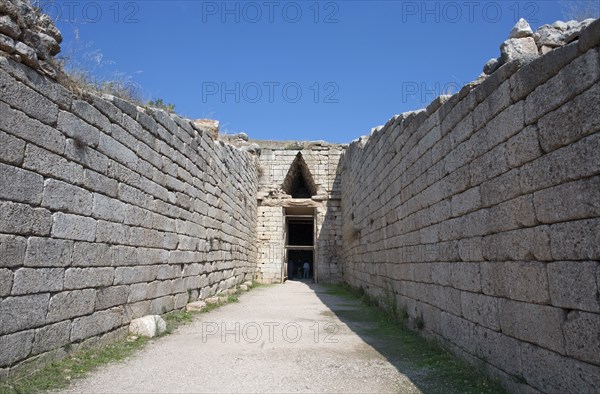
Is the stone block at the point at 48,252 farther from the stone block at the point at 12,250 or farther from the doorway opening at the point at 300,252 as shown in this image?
the doorway opening at the point at 300,252

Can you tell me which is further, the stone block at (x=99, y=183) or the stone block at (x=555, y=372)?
the stone block at (x=99, y=183)

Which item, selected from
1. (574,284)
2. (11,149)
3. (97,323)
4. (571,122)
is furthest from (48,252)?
(571,122)

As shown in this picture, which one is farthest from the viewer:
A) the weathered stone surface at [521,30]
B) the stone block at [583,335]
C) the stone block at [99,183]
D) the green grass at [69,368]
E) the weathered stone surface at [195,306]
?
the weathered stone surface at [195,306]

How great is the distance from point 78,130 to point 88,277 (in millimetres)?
1602

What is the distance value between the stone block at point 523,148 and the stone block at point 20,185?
413 centimetres

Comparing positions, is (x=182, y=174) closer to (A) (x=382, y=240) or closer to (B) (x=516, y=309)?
(A) (x=382, y=240)

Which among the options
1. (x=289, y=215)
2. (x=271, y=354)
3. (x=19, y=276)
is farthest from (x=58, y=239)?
(x=289, y=215)

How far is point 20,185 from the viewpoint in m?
3.44

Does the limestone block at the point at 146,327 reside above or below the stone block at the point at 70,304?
below

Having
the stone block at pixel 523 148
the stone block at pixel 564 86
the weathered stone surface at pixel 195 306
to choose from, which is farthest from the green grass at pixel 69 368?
the stone block at pixel 564 86

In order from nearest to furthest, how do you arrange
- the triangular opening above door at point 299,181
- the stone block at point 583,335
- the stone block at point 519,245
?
the stone block at point 583,335, the stone block at point 519,245, the triangular opening above door at point 299,181

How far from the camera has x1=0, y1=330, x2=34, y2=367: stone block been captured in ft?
10.5

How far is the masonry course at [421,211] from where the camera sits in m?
2.52

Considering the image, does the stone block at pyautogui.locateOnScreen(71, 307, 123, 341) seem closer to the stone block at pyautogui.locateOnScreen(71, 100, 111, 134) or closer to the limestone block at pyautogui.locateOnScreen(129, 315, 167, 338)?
the limestone block at pyautogui.locateOnScreen(129, 315, 167, 338)
